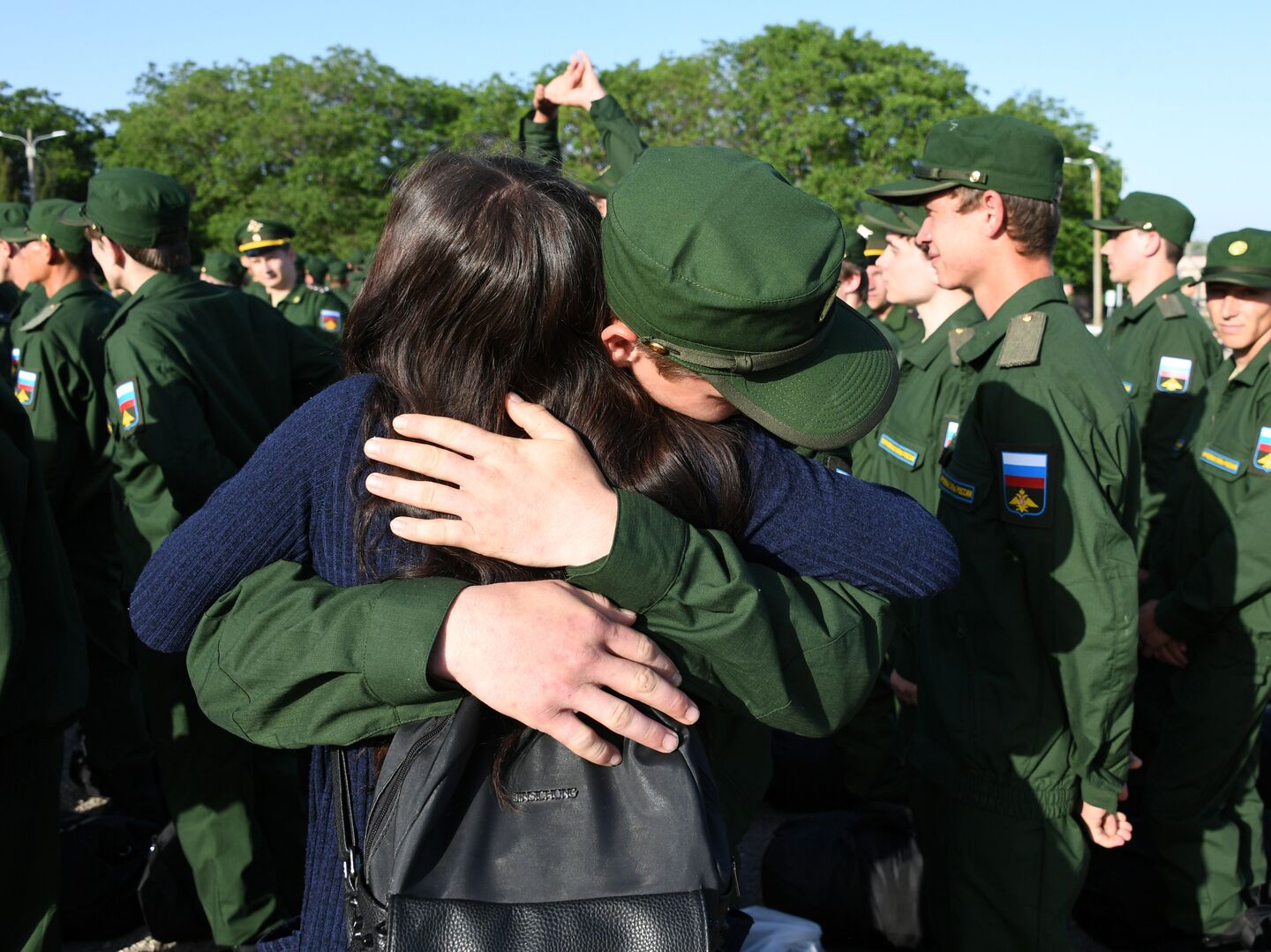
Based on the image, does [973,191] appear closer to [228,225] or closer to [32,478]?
[32,478]

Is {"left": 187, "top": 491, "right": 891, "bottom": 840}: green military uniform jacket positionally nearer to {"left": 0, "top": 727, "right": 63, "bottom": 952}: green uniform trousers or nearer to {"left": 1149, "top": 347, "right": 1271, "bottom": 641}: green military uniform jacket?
{"left": 0, "top": 727, "right": 63, "bottom": 952}: green uniform trousers

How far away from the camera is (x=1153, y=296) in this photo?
7047mm

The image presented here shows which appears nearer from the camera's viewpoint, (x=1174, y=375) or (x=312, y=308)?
(x=1174, y=375)

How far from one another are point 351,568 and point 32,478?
5.11ft

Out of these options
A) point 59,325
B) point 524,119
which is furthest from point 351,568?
point 59,325

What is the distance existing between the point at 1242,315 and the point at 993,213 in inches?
88.5

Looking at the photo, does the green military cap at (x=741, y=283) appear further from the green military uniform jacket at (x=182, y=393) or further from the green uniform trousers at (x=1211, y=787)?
the green uniform trousers at (x=1211, y=787)

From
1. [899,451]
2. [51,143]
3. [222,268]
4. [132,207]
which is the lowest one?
[51,143]

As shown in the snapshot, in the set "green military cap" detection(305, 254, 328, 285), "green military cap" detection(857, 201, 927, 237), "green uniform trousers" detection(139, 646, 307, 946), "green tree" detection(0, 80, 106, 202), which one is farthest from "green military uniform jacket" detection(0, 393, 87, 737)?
"green tree" detection(0, 80, 106, 202)

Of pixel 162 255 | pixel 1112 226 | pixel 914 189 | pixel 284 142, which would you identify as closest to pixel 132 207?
pixel 162 255

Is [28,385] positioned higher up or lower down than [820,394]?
lower down

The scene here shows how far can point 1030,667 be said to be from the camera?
265cm

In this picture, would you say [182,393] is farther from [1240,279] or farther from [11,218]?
[11,218]

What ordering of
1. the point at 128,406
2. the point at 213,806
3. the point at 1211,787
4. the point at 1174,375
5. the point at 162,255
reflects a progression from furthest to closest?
the point at 1174,375 → the point at 162,255 → the point at 1211,787 → the point at 128,406 → the point at 213,806
